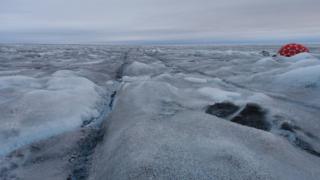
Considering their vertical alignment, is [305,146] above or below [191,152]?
below

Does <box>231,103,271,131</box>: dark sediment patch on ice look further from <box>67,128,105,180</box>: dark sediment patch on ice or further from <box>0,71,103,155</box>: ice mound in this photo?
<box>0,71,103,155</box>: ice mound

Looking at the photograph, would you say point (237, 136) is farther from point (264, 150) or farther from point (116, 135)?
point (116, 135)

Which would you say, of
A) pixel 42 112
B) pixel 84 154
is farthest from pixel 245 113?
pixel 42 112

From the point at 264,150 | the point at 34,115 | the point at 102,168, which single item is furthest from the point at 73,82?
the point at 264,150

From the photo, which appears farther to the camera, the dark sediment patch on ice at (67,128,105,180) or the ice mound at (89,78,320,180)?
the dark sediment patch on ice at (67,128,105,180)

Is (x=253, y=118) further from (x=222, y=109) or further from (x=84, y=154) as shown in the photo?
(x=84, y=154)

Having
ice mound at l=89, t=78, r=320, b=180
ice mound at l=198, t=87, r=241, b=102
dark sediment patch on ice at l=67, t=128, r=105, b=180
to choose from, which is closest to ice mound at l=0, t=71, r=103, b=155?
dark sediment patch on ice at l=67, t=128, r=105, b=180

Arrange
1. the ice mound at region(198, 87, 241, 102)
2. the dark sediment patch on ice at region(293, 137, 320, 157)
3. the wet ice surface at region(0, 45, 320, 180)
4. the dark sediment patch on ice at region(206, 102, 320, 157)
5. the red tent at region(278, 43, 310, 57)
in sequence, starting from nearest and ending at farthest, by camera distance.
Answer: the wet ice surface at region(0, 45, 320, 180) < the dark sediment patch on ice at region(293, 137, 320, 157) < the dark sediment patch on ice at region(206, 102, 320, 157) < the ice mound at region(198, 87, 241, 102) < the red tent at region(278, 43, 310, 57)
